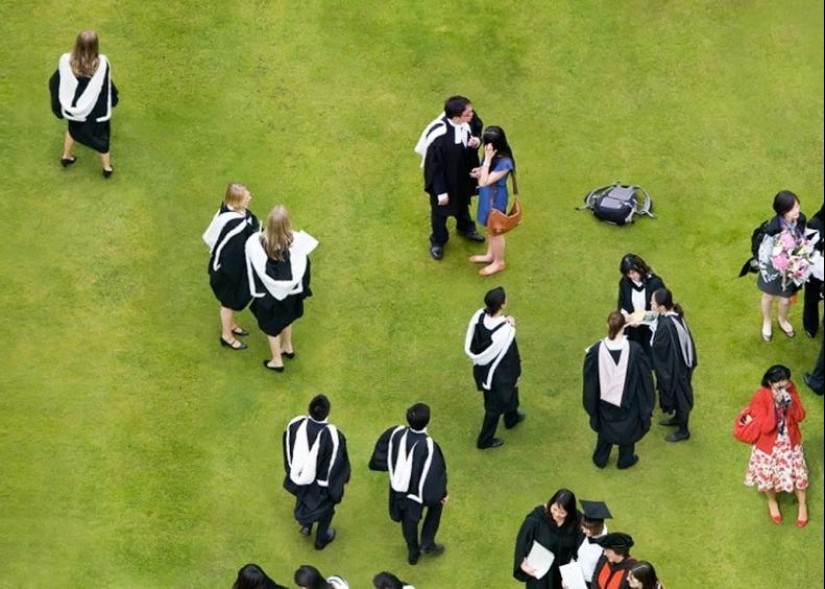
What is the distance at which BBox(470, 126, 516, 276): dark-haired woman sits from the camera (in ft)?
64.0

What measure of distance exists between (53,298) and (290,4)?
5.30 metres

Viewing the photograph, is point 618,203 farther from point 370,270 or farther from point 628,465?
point 628,465

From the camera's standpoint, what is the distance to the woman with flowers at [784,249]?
19.0m

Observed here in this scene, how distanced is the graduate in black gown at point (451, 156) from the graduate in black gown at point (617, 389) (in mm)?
2862

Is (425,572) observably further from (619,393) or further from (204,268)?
(204,268)

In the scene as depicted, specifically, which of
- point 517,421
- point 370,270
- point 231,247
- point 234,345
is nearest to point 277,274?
point 231,247

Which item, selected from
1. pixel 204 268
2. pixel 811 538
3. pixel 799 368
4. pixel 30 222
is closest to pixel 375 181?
pixel 204 268

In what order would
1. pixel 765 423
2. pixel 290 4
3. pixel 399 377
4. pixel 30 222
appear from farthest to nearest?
pixel 290 4 < pixel 30 222 < pixel 399 377 < pixel 765 423

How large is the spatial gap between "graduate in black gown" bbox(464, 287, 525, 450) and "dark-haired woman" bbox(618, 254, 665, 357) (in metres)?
1.16

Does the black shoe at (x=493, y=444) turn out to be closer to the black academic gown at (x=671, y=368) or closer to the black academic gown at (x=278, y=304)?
the black academic gown at (x=671, y=368)

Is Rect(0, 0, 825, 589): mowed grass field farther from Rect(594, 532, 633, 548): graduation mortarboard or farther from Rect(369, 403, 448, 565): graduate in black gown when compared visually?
Rect(594, 532, 633, 548): graduation mortarboard

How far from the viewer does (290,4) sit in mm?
23078

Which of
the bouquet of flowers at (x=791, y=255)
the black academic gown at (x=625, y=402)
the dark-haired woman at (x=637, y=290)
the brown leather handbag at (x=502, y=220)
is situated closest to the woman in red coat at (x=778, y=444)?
the black academic gown at (x=625, y=402)

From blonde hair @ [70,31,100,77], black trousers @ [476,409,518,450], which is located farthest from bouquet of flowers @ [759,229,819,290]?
blonde hair @ [70,31,100,77]
